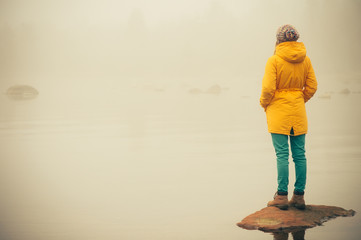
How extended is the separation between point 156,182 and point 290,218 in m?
2.65

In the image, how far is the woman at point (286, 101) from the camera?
15.4 feet

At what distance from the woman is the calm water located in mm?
569

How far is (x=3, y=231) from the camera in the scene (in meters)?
Answer: 4.42

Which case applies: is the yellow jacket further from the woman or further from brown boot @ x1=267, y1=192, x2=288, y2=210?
brown boot @ x1=267, y1=192, x2=288, y2=210

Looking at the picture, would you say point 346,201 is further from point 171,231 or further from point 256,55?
point 256,55

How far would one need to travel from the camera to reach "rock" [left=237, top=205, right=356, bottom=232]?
14.2 ft

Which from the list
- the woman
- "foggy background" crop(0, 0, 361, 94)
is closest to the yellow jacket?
the woman

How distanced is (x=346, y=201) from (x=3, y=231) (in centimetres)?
391

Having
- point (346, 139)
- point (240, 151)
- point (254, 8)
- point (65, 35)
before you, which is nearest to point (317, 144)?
point (346, 139)

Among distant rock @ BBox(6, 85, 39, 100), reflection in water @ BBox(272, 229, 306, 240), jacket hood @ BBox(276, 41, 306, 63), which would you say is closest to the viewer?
reflection in water @ BBox(272, 229, 306, 240)

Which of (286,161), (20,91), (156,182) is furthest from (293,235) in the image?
(20,91)

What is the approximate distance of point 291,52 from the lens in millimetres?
4676

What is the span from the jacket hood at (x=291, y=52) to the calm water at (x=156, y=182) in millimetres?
1759

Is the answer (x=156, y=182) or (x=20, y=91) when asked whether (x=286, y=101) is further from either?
Answer: (x=20, y=91)
